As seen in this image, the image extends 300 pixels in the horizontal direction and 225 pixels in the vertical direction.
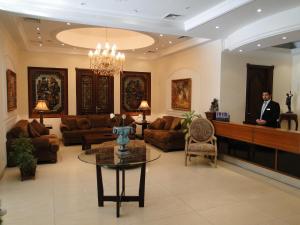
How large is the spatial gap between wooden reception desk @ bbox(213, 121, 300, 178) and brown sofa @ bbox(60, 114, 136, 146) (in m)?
3.29

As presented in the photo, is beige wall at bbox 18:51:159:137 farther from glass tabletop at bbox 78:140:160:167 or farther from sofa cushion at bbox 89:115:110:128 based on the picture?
glass tabletop at bbox 78:140:160:167

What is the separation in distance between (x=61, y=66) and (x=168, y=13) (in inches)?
198

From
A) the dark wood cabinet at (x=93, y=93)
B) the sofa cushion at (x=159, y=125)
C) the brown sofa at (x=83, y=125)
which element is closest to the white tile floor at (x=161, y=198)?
the brown sofa at (x=83, y=125)

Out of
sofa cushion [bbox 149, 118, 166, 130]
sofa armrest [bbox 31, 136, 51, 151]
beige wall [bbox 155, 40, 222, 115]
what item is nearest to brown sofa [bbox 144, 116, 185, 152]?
sofa cushion [bbox 149, 118, 166, 130]

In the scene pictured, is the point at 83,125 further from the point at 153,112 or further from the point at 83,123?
the point at 153,112

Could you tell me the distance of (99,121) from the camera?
8570mm

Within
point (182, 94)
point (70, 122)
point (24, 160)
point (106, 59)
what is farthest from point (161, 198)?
point (70, 122)

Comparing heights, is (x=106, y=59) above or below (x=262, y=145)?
above

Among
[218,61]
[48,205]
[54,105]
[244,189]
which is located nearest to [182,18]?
[218,61]

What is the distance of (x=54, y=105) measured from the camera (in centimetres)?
841

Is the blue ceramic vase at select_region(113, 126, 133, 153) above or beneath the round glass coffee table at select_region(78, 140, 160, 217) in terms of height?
above

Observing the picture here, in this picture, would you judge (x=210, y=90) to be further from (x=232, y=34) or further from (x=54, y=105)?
(x=54, y=105)

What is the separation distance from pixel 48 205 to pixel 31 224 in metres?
0.53

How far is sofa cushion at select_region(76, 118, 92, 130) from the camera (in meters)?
8.08
